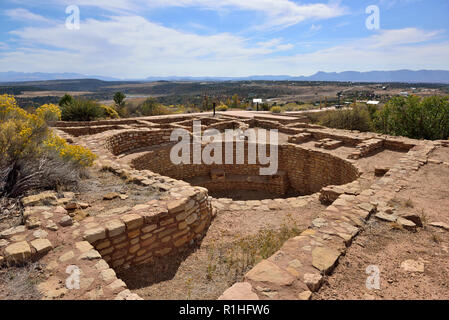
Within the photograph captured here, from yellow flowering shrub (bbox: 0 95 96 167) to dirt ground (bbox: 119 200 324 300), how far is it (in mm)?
2663

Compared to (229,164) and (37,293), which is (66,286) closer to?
(37,293)

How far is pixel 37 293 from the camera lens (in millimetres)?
2408

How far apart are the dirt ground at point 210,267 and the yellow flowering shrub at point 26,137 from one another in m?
2.66

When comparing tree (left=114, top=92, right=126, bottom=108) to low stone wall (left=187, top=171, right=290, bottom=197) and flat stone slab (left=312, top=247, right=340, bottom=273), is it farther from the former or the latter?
flat stone slab (left=312, top=247, right=340, bottom=273)

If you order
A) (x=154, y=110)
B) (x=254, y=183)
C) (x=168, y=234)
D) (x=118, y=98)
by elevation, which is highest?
(x=118, y=98)

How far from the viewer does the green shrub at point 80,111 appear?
14758 mm

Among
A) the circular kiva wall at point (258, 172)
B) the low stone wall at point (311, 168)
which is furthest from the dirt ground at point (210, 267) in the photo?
the circular kiva wall at point (258, 172)

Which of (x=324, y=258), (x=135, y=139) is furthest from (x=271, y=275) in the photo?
(x=135, y=139)

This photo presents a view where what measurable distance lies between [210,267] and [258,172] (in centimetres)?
723

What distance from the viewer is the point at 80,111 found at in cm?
1486

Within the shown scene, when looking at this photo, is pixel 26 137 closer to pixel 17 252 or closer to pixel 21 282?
pixel 17 252

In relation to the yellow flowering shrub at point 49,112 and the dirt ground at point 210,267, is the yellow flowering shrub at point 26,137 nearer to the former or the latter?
the yellow flowering shrub at point 49,112
